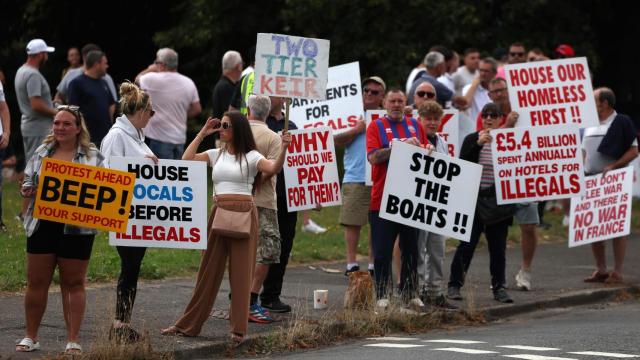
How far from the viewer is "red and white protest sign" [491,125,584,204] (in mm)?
13633

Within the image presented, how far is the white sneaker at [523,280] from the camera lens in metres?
14.4

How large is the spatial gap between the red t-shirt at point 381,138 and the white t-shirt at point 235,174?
201cm

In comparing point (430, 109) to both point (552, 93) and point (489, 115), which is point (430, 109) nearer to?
point (489, 115)

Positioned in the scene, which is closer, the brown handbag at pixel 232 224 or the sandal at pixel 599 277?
the brown handbag at pixel 232 224

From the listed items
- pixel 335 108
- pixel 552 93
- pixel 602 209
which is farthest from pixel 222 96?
pixel 602 209

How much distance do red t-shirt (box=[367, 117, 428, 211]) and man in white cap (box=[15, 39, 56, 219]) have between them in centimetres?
499

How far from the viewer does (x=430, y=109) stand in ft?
41.8

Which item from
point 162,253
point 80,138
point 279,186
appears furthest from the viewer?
point 162,253

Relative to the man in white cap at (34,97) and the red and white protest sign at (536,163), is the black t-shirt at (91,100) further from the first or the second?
the red and white protest sign at (536,163)

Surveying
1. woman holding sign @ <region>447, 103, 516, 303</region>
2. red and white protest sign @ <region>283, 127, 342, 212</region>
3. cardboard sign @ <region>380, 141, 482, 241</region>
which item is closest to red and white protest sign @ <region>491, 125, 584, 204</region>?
woman holding sign @ <region>447, 103, 516, 303</region>

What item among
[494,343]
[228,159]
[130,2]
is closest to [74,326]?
[228,159]

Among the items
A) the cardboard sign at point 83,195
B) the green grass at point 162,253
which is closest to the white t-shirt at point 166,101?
the green grass at point 162,253

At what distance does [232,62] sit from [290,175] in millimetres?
2524

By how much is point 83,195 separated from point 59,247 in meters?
0.40
